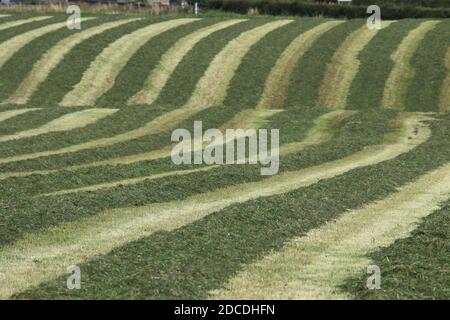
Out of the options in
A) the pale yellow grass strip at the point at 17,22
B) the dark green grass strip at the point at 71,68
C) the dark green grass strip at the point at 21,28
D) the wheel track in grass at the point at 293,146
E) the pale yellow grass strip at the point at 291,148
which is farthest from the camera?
the pale yellow grass strip at the point at 17,22

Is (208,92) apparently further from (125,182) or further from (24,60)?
(125,182)

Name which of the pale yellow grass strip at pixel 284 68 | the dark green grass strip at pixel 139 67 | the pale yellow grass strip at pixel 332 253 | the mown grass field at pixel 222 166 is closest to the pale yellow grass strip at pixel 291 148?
the mown grass field at pixel 222 166

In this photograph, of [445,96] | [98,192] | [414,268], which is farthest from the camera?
[445,96]

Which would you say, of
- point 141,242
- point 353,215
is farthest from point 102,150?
point 141,242

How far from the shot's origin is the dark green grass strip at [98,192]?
23.3 m

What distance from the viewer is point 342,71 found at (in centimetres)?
5950

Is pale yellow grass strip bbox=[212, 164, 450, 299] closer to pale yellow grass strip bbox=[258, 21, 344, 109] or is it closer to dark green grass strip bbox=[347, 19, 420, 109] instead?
dark green grass strip bbox=[347, 19, 420, 109]

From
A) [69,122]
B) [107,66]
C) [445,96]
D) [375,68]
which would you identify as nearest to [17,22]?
[107,66]

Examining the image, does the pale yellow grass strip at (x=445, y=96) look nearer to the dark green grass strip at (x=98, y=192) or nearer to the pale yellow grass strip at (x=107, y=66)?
the dark green grass strip at (x=98, y=192)

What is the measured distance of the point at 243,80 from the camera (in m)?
58.3

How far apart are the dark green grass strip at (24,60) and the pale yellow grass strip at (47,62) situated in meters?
0.41

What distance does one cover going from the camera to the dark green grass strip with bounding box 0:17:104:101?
5700cm

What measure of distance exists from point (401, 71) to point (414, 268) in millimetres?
43248

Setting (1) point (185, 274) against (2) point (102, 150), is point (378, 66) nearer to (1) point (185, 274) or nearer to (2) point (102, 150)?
(2) point (102, 150)
